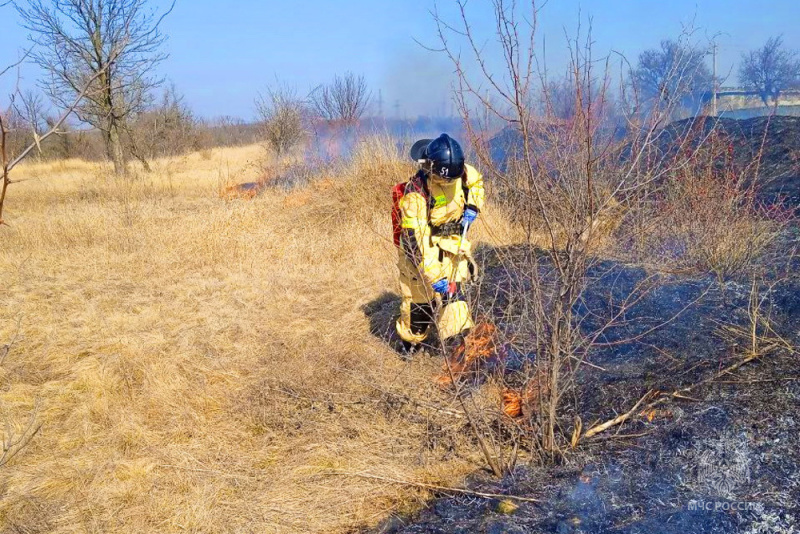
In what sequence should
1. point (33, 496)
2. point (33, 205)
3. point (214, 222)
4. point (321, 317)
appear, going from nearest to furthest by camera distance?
point (33, 496) < point (321, 317) < point (214, 222) < point (33, 205)

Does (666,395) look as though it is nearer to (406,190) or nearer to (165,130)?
(406,190)

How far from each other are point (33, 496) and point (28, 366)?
1.92 m

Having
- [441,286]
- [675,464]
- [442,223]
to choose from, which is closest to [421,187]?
[442,223]

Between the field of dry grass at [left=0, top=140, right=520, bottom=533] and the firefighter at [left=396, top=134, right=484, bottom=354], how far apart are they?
0.84ft

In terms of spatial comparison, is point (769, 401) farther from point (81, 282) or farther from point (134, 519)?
point (81, 282)

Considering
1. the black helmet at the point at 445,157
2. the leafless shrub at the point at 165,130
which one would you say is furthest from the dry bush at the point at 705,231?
the leafless shrub at the point at 165,130

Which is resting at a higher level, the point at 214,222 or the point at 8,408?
the point at 214,222

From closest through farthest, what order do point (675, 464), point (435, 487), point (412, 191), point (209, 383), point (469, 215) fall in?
1. point (675, 464)
2. point (435, 487)
3. point (412, 191)
4. point (469, 215)
5. point (209, 383)

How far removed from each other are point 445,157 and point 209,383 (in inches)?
90.8

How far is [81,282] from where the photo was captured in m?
6.69

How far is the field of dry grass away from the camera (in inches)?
116

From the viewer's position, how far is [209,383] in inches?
172

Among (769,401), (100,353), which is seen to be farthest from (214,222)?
(769,401)

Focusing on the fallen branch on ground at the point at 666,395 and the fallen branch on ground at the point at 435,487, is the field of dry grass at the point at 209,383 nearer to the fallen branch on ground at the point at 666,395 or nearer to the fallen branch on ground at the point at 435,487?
the fallen branch on ground at the point at 435,487
